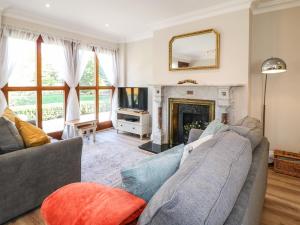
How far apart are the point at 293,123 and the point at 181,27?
8.67ft

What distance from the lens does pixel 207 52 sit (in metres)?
3.69

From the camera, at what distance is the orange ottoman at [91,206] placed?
0.79 meters

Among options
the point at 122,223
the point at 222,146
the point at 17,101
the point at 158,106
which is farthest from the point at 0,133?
the point at 158,106

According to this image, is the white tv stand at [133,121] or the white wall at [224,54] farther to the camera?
the white tv stand at [133,121]

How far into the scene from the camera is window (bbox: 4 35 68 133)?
156 inches

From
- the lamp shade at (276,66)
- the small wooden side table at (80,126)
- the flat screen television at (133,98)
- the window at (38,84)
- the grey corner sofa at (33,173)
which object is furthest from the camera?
the flat screen television at (133,98)

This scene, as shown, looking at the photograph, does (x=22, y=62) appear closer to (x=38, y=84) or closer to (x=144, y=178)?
(x=38, y=84)

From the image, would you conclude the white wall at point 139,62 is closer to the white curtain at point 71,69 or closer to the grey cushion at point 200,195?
the white curtain at point 71,69

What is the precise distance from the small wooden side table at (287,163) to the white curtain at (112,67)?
160 inches

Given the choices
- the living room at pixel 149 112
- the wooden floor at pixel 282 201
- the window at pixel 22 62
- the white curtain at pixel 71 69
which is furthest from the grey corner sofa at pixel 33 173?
the window at pixel 22 62

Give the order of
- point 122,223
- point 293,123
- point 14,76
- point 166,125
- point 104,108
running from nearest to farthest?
point 122,223
point 293,123
point 14,76
point 166,125
point 104,108

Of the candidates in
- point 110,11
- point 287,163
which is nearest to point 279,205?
point 287,163

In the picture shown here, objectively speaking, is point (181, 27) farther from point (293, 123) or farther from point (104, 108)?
point (104, 108)

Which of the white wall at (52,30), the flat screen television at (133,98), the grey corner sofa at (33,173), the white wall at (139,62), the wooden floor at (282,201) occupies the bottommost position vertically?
the wooden floor at (282,201)
